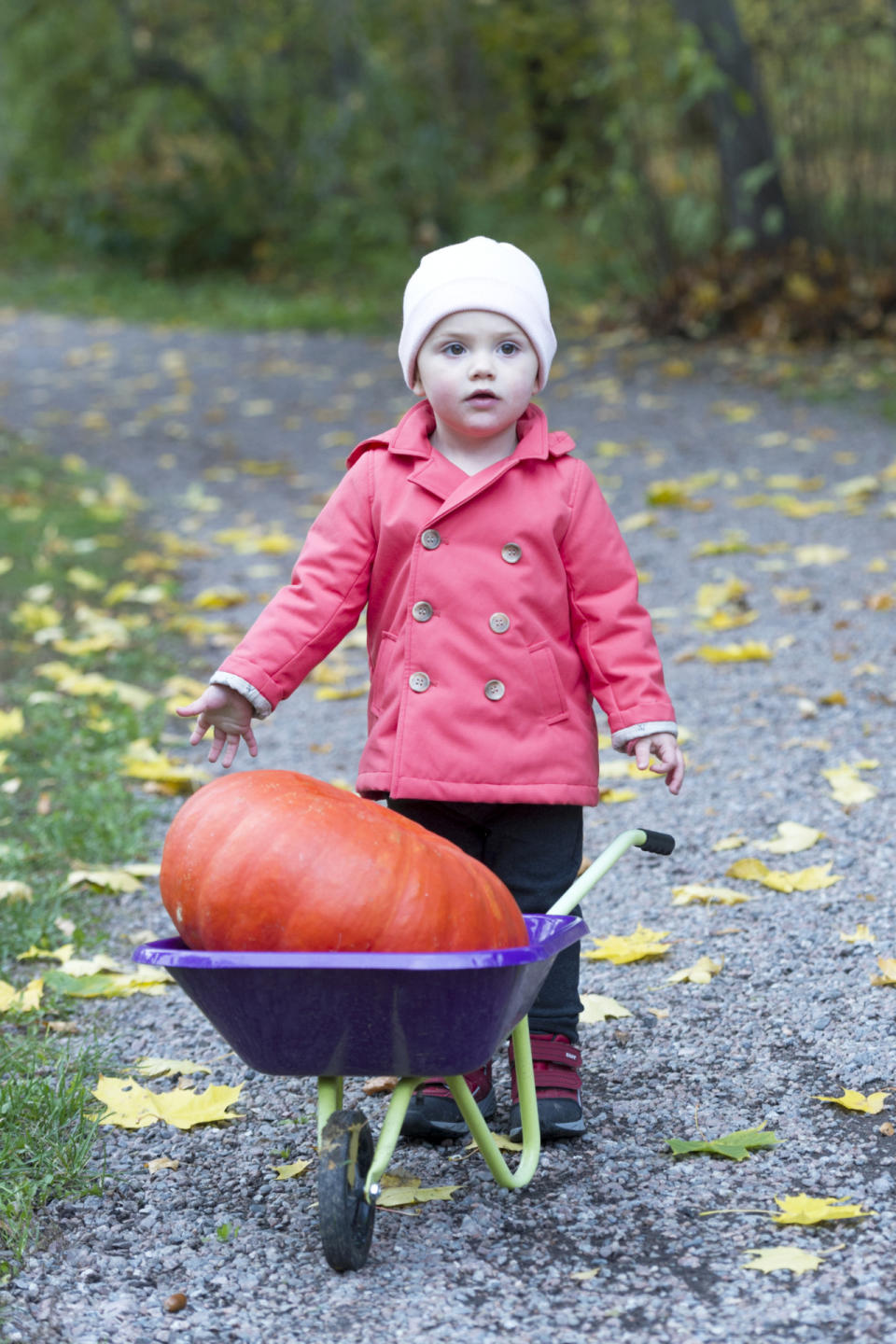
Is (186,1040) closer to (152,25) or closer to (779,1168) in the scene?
(779,1168)

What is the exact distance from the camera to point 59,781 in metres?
3.98

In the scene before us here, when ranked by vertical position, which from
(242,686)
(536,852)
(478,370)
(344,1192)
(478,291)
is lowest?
(344,1192)

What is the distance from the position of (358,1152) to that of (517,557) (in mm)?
893

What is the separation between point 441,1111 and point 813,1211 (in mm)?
615

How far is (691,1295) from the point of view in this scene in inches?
74.9

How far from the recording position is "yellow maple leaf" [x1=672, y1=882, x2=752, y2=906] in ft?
10.2

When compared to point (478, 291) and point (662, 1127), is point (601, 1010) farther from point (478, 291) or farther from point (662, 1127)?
point (478, 291)

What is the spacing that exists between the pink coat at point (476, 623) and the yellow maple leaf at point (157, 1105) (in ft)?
1.79

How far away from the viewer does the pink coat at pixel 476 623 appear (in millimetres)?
2311

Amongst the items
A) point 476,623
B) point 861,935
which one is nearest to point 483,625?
point 476,623

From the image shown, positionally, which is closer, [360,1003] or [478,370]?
[360,1003]

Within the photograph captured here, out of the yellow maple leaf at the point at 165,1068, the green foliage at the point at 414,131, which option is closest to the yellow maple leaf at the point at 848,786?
the yellow maple leaf at the point at 165,1068

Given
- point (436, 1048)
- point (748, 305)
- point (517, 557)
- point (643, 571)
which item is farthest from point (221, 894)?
point (748, 305)

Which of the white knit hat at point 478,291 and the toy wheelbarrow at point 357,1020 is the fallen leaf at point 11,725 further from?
the toy wheelbarrow at point 357,1020
